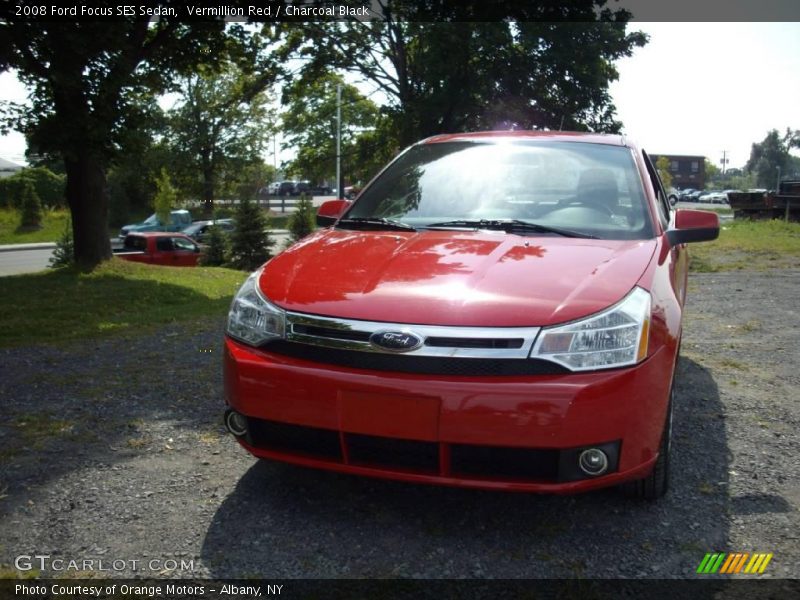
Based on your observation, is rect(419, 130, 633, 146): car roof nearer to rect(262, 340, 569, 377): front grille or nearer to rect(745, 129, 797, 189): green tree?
rect(262, 340, 569, 377): front grille

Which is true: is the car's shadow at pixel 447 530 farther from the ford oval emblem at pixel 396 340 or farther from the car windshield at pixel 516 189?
the car windshield at pixel 516 189

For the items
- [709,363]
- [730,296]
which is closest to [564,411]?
[709,363]

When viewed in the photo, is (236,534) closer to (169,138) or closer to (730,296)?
(730,296)

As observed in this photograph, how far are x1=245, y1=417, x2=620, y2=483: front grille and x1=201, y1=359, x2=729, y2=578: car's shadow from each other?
305 millimetres

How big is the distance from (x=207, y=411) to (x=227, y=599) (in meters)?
2.07

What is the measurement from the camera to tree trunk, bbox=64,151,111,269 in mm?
13641

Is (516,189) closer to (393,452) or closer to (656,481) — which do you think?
(656,481)

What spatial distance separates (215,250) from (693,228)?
70.1ft

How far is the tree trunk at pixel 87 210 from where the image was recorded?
537 inches

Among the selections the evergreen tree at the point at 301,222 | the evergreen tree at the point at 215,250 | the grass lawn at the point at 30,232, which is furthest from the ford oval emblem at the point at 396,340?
the grass lawn at the point at 30,232

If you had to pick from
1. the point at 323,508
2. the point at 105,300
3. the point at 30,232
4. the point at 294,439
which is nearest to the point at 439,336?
the point at 294,439

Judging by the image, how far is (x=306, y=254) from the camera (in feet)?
11.0

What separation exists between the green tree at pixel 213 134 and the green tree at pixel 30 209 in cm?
1422

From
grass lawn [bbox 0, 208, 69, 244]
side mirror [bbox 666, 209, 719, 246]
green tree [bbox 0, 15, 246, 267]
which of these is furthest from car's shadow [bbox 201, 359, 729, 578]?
grass lawn [bbox 0, 208, 69, 244]
